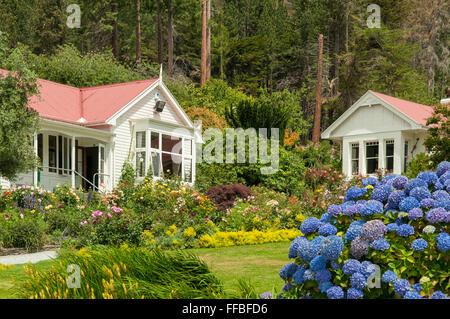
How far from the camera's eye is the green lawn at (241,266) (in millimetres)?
7160

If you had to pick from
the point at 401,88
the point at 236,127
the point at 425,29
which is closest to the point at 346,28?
the point at 401,88

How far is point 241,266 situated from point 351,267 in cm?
464

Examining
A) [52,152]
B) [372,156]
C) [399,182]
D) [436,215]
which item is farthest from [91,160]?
[436,215]

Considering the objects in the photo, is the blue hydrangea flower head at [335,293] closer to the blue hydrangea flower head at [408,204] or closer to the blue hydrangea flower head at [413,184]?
the blue hydrangea flower head at [408,204]

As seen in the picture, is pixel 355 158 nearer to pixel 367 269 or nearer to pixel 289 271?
pixel 289 271

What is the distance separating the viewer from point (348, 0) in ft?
134

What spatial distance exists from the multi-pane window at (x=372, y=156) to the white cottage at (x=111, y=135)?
7280mm

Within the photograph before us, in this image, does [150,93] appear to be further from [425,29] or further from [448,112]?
[425,29]

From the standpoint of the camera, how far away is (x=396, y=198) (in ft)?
16.1

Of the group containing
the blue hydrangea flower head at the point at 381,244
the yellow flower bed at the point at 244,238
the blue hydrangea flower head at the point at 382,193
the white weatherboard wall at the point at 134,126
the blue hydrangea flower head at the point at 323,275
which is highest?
the white weatherboard wall at the point at 134,126

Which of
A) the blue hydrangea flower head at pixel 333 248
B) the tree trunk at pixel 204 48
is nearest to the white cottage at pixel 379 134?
the tree trunk at pixel 204 48

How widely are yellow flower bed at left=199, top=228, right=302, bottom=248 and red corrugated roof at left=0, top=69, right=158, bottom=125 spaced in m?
9.59

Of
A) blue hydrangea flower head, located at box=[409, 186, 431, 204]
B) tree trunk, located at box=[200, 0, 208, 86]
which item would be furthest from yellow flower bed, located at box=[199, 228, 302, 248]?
tree trunk, located at box=[200, 0, 208, 86]

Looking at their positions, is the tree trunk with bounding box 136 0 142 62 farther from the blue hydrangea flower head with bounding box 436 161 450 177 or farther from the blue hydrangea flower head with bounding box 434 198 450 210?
Answer: the blue hydrangea flower head with bounding box 434 198 450 210
